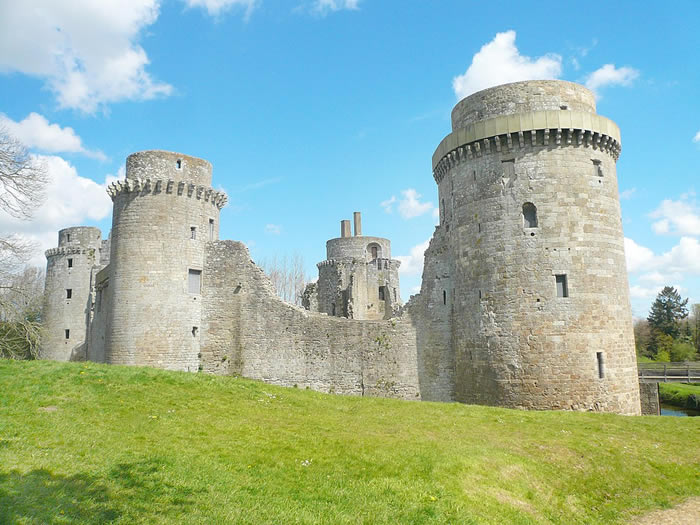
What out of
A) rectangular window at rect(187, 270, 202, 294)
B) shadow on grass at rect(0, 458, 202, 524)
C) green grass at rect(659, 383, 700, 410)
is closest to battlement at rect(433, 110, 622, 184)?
rectangular window at rect(187, 270, 202, 294)

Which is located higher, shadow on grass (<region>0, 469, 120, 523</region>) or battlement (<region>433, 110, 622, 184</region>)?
battlement (<region>433, 110, 622, 184</region>)

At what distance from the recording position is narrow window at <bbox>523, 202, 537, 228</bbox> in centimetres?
1919

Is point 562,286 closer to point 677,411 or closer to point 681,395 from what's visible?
point 677,411

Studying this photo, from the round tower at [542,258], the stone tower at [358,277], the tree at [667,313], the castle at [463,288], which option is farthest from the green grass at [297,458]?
the tree at [667,313]

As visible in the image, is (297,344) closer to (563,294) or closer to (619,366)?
(563,294)

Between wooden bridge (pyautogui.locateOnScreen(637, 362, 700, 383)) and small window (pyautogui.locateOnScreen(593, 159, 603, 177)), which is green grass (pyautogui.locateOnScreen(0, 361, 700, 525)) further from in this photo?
wooden bridge (pyautogui.locateOnScreen(637, 362, 700, 383))

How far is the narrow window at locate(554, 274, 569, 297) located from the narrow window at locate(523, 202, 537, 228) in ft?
6.98

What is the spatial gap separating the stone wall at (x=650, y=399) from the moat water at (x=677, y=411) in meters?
12.9

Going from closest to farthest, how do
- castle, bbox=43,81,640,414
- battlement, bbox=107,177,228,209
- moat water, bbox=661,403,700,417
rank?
castle, bbox=43,81,640,414
battlement, bbox=107,177,228,209
moat water, bbox=661,403,700,417

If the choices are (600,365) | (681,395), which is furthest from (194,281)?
(681,395)

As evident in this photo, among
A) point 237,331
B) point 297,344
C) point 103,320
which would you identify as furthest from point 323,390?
point 103,320

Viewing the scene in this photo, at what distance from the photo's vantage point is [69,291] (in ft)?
133

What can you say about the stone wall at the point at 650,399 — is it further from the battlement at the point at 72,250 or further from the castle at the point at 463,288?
the battlement at the point at 72,250

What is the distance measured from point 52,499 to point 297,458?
4631mm
